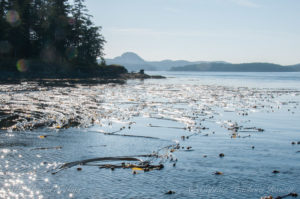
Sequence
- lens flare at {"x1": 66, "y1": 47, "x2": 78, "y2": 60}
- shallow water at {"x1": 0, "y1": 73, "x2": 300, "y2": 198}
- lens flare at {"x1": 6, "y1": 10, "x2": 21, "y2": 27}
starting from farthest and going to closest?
lens flare at {"x1": 66, "y1": 47, "x2": 78, "y2": 60}
lens flare at {"x1": 6, "y1": 10, "x2": 21, "y2": 27}
shallow water at {"x1": 0, "y1": 73, "x2": 300, "y2": 198}

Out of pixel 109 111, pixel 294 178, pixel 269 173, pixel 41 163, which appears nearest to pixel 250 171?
pixel 269 173

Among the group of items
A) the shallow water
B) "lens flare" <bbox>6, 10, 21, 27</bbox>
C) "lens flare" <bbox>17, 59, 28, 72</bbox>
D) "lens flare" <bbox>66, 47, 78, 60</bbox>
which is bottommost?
the shallow water

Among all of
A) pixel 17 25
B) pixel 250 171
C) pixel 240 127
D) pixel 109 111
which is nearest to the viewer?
pixel 250 171

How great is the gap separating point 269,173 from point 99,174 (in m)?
5.26

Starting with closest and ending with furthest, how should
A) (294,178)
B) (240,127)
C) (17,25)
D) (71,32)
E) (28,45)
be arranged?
1. (294,178)
2. (240,127)
3. (17,25)
4. (28,45)
5. (71,32)

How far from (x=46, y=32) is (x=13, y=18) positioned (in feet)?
28.4

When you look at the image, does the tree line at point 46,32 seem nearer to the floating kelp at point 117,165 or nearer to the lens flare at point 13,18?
the lens flare at point 13,18

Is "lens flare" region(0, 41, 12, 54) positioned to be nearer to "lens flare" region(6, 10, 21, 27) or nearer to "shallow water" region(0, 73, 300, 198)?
"lens flare" region(6, 10, 21, 27)

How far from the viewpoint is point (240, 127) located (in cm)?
1856

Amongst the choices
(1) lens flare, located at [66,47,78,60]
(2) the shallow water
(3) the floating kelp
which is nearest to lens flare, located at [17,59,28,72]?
(1) lens flare, located at [66,47,78,60]

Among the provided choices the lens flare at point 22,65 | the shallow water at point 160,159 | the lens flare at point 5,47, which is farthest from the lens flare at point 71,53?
the shallow water at point 160,159

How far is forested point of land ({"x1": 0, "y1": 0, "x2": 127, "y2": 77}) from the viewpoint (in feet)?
259

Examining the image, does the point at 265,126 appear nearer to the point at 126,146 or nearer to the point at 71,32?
the point at 126,146

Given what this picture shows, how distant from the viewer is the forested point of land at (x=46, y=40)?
7894 centimetres
